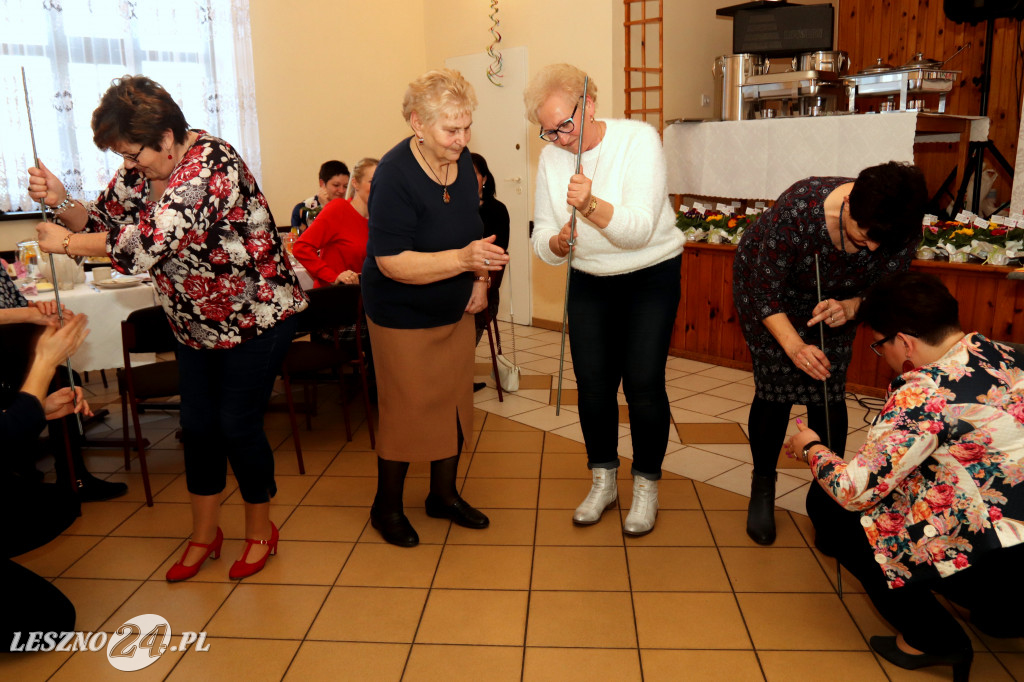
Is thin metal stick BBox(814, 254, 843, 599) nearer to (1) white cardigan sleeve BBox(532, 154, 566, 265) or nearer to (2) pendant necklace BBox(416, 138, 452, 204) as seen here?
(1) white cardigan sleeve BBox(532, 154, 566, 265)

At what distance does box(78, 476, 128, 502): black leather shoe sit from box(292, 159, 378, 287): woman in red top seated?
1.27 m

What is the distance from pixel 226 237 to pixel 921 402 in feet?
5.62

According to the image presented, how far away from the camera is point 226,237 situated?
202cm

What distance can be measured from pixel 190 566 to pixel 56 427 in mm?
894

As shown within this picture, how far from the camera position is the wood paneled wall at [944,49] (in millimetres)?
5676

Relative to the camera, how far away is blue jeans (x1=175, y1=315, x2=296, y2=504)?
2150mm

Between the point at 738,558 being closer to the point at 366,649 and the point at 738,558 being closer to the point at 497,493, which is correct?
the point at 497,493

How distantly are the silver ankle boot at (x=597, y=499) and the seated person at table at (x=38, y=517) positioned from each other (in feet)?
5.05

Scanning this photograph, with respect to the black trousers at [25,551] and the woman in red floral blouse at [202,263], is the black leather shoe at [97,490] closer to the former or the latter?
the woman in red floral blouse at [202,263]

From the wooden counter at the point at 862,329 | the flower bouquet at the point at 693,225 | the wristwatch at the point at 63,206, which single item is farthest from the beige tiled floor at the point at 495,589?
the flower bouquet at the point at 693,225

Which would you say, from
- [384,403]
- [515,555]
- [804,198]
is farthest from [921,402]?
[384,403]

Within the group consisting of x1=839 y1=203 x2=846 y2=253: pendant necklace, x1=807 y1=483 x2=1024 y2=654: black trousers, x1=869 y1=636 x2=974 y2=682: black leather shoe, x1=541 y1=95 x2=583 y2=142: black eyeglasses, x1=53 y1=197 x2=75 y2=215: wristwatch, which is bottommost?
x1=869 y1=636 x2=974 y2=682: black leather shoe

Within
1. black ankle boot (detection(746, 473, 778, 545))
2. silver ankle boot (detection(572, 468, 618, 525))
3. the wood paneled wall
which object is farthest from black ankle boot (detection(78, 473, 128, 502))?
the wood paneled wall

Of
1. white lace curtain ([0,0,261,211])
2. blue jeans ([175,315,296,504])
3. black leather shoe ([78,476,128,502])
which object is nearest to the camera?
blue jeans ([175,315,296,504])
